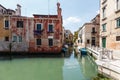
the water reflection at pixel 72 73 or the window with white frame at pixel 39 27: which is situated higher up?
the window with white frame at pixel 39 27

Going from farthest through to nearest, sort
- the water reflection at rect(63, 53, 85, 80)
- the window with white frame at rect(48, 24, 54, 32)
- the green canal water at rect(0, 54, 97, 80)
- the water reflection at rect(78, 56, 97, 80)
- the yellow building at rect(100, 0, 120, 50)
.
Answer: the window with white frame at rect(48, 24, 54, 32)
the yellow building at rect(100, 0, 120, 50)
the water reflection at rect(78, 56, 97, 80)
the green canal water at rect(0, 54, 97, 80)
the water reflection at rect(63, 53, 85, 80)

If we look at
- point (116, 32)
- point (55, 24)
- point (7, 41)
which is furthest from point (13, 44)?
point (116, 32)

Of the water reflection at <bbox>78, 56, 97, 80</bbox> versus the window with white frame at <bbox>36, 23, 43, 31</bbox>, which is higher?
the window with white frame at <bbox>36, 23, 43, 31</bbox>

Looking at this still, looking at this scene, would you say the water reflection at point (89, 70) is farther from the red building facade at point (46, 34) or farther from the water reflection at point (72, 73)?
the red building facade at point (46, 34)

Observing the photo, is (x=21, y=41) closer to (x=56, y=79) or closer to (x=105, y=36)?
(x=105, y=36)

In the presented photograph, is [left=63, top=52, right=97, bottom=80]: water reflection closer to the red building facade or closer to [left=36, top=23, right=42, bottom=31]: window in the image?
the red building facade

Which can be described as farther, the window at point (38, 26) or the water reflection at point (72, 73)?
the window at point (38, 26)

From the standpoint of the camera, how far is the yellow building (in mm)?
16450

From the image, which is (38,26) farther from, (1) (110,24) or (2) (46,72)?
(2) (46,72)

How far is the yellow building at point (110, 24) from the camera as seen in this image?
54.0 ft

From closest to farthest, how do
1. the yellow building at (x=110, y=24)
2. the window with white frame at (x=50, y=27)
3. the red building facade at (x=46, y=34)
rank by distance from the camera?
the yellow building at (x=110, y=24) → the red building facade at (x=46, y=34) → the window with white frame at (x=50, y=27)

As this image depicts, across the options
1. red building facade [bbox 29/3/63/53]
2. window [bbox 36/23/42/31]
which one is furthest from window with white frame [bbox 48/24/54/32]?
window [bbox 36/23/42/31]

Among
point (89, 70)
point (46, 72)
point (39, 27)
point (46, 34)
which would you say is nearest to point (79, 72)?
point (89, 70)

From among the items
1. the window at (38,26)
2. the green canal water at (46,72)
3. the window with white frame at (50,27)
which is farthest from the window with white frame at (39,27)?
the green canal water at (46,72)
